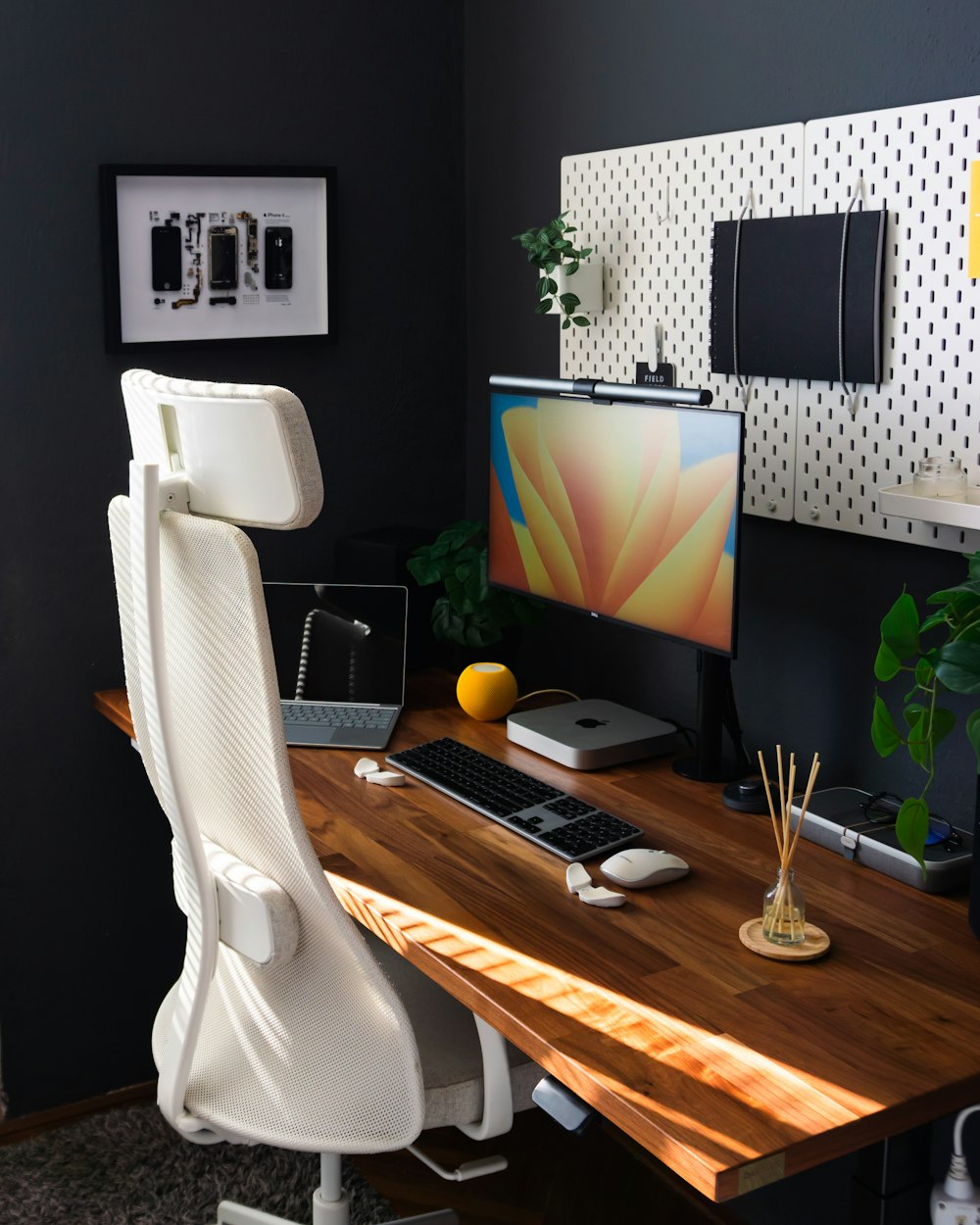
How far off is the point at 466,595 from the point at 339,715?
1.02 feet

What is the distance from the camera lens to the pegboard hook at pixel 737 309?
1.97 meters

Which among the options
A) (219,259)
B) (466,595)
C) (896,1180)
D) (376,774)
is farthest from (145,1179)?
(219,259)

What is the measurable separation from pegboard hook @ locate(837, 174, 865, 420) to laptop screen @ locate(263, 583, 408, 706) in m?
0.88

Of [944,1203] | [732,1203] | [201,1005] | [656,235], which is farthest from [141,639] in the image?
[732,1203]

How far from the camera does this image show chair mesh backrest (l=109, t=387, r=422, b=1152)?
1.39m

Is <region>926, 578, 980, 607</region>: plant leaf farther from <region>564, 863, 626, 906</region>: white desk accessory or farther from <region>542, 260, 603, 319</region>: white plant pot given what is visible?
<region>542, 260, 603, 319</region>: white plant pot

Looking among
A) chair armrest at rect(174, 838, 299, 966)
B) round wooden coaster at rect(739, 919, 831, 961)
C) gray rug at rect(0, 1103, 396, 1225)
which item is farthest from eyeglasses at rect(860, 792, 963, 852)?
gray rug at rect(0, 1103, 396, 1225)

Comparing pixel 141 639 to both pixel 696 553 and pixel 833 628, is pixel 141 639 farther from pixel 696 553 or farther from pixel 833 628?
pixel 833 628

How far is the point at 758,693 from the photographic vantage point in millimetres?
2115

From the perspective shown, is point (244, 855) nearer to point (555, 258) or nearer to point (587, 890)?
point (587, 890)

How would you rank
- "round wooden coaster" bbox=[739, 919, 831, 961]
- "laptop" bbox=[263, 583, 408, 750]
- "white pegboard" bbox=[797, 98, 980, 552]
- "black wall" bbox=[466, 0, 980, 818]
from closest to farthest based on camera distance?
1. "round wooden coaster" bbox=[739, 919, 831, 961]
2. "white pegboard" bbox=[797, 98, 980, 552]
3. "black wall" bbox=[466, 0, 980, 818]
4. "laptop" bbox=[263, 583, 408, 750]

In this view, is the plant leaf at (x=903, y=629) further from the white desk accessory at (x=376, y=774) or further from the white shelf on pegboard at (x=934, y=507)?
the white desk accessory at (x=376, y=774)

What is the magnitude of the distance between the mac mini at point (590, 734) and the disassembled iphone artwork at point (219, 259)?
0.93 meters

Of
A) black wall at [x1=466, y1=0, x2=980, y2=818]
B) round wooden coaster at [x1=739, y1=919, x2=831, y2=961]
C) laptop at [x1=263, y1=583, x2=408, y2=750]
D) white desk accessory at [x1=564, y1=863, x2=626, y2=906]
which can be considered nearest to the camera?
round wooden coaster at [x1=739, y1=919, x2=831, y2=961]
